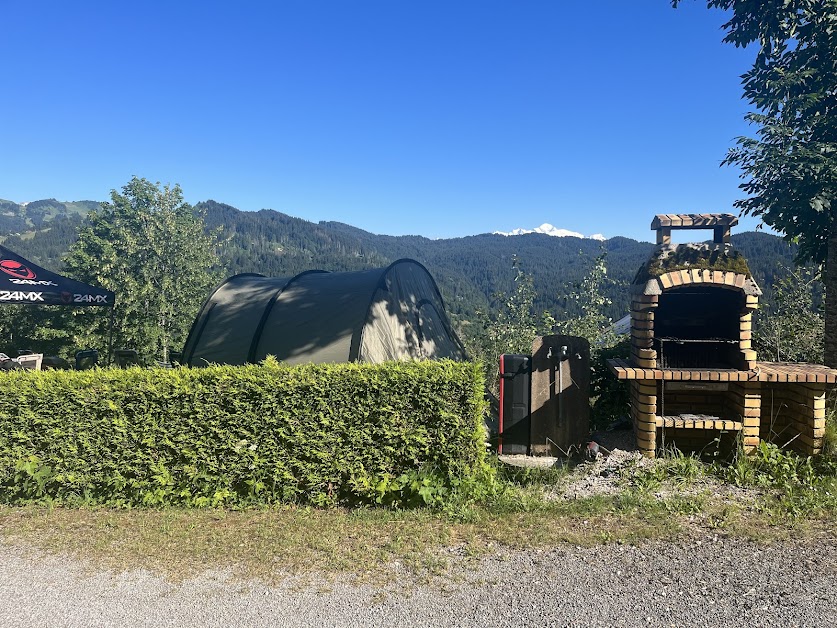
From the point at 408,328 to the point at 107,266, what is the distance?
625 inches

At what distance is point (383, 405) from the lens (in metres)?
4.73

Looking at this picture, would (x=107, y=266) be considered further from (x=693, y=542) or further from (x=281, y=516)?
(x=693, y=542)

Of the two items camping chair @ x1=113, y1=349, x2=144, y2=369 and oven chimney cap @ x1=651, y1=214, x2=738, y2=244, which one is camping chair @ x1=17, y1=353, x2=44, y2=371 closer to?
camping chair @ x1=113, y1=349, x2=144, y2=369

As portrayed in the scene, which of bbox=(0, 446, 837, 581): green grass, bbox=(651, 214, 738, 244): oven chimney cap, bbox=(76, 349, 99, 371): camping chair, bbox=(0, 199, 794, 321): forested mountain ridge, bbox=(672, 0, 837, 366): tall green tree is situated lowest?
bbox=(0, 446, 837, 581): green grass

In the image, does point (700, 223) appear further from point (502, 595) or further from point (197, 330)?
point (197, 330)

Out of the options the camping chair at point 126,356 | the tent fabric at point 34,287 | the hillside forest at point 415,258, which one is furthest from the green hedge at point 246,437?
the hillside forest at point 415,258

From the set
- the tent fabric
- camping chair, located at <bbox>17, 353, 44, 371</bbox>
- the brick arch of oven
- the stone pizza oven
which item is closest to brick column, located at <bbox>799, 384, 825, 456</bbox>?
the stone pizza oven

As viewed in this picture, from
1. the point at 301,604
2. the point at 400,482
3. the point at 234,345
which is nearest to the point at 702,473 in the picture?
the point at 400,482

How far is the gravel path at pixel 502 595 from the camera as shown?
2.88m

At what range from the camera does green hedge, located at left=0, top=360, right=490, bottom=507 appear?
469 centimetres

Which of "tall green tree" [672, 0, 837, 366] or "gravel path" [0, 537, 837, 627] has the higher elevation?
"tall green tree" [672, 0, 837, 366]

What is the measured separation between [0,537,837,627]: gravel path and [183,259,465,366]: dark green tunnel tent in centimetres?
376

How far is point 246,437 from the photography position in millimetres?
4719

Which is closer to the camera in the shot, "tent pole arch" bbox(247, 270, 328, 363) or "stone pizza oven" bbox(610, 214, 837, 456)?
"stone pizza oven" bbox(610, 214, 837, 456)
